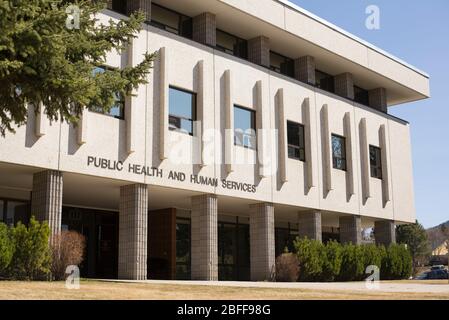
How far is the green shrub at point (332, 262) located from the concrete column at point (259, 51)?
9.66m

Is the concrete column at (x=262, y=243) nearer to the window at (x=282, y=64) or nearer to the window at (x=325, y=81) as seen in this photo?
the window at (x=282, y=64)

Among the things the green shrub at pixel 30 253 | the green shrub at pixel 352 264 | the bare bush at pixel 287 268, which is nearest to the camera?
the green shrub at pixel 30 253

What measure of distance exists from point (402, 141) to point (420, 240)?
50117 mm

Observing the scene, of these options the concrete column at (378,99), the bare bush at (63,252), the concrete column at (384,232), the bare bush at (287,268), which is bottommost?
the bare bush at (287,268)

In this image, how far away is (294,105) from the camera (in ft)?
102

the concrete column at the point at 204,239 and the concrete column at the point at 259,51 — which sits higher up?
the concrete column at the point at 259,51

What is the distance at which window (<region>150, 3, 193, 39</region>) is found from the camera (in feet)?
90.0

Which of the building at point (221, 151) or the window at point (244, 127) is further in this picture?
the window at point (244, 127)

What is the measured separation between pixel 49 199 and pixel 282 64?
17.4 meters

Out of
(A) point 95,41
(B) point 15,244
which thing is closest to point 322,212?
(B) point 15,244

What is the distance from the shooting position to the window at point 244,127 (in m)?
27.9

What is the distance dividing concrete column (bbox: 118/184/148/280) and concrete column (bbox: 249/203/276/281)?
7.16 m

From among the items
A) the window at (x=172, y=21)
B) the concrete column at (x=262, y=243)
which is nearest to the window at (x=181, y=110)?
the window at (x=172, y=21)
